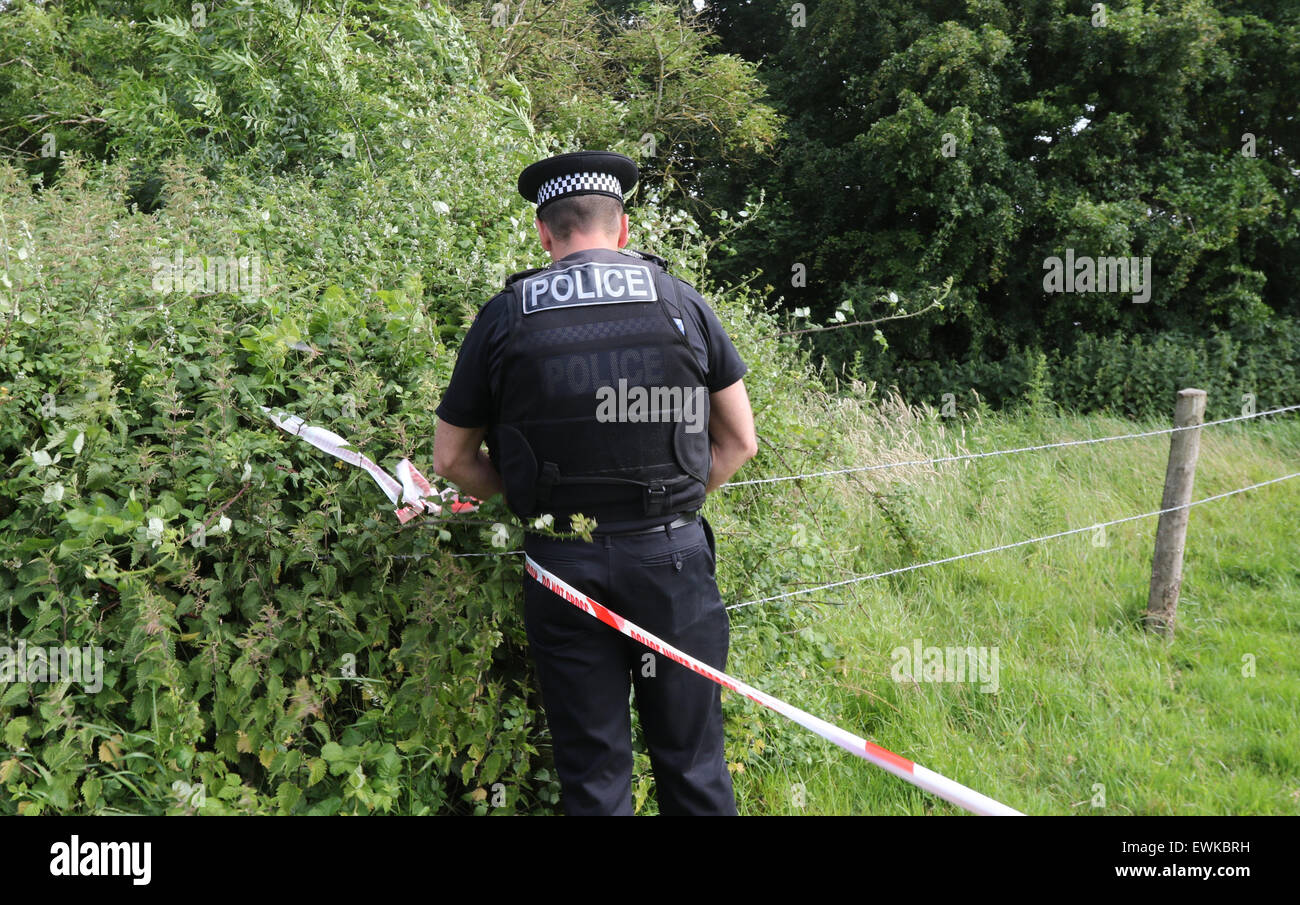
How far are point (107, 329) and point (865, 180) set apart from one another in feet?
49.9

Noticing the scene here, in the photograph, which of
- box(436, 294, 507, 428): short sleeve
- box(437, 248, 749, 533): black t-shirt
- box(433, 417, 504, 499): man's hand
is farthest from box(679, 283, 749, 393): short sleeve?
box(433, 417, 504, 499): man's hand

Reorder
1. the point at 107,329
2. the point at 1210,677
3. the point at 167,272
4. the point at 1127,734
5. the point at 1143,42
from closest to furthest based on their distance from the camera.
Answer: the point at 107,329
the point at 167,272
the point at 1127,734
the point at 1210,677
the point at 1143,42

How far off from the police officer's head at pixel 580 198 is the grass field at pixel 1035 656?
143cm

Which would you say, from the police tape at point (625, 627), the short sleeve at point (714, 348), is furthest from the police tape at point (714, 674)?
the short sleeve at point (714, 348)

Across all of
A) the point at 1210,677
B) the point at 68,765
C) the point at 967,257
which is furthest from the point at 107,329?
the point at 967,257

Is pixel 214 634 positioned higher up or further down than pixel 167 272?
further down

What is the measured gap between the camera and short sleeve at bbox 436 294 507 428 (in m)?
2.34

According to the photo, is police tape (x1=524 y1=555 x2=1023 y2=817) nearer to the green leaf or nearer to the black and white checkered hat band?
the black and white checkered hat band

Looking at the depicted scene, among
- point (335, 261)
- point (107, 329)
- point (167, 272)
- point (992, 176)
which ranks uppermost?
point (992, 176)

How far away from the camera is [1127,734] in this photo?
371cm

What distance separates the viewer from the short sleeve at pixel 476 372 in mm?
2338

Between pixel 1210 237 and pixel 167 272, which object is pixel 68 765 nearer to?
pixel 167 272

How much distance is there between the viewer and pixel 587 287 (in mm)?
2324
